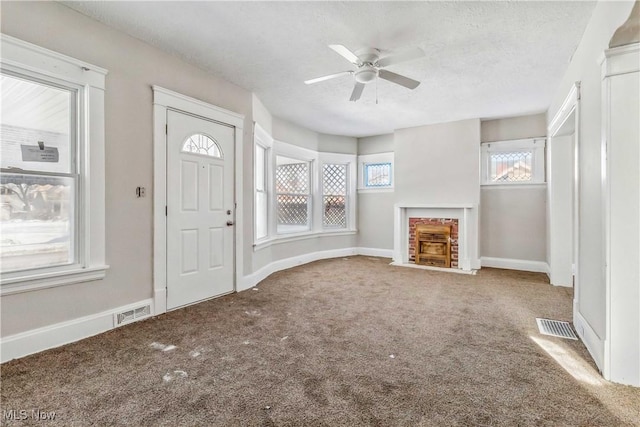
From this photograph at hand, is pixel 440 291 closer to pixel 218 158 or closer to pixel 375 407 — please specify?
pixel 375 407

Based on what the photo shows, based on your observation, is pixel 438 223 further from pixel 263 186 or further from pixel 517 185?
pixel 263 186

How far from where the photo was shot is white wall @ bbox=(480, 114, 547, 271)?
4.93 metres

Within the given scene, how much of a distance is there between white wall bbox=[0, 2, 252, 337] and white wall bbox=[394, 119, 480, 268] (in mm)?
3936

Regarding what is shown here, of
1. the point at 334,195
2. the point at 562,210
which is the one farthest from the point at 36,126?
the point at 562,210

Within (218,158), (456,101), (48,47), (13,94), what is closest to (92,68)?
(48,47)

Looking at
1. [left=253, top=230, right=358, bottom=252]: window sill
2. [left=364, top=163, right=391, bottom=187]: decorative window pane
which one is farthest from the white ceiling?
[left=364, top=163, right=391, bottom=187]: decorative window pane

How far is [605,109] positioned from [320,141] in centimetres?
466

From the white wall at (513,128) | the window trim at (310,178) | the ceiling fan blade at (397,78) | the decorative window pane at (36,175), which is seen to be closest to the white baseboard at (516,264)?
the white wall at (513,128)

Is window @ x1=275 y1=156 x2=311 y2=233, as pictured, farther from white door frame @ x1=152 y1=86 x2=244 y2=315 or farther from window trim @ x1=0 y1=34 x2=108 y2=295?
window trim @ x1=0 y1=34 x2=108 y2=295

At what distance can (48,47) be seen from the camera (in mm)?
2285

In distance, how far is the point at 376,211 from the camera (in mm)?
6449

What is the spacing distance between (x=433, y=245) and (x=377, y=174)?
1.95 m

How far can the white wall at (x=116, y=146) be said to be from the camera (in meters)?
2.21

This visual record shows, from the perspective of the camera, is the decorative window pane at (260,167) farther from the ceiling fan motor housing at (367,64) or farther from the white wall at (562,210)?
the white wall at (562,210)
